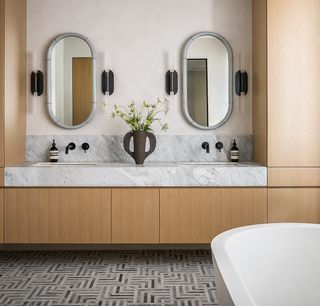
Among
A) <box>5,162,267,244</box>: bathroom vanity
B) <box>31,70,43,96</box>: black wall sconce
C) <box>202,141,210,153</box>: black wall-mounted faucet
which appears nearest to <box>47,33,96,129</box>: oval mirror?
<box>31,70,43,96</box>: black wall sconce

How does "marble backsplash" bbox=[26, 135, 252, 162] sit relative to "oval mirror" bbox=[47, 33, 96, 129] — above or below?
below

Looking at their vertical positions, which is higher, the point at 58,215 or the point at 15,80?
the point at 15,80

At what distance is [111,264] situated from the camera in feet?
11.3

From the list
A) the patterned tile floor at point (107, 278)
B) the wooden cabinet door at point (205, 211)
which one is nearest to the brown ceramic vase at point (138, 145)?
the wooden cabinet door at point (205, 211)

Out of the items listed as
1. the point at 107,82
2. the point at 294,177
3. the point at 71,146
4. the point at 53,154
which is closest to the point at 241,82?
the point at 294,177

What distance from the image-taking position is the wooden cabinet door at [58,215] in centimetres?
335

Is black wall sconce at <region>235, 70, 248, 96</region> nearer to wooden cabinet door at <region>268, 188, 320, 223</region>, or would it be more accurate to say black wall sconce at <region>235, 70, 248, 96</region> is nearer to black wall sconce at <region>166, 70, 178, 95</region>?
black wall sconce at <region>166, 70, 178, 95</region>

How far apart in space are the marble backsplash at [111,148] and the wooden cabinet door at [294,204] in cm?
74

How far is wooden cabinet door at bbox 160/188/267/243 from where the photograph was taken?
11.0 ft

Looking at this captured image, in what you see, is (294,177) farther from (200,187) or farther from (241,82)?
(241,82)

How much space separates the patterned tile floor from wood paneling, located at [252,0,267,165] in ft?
3.18

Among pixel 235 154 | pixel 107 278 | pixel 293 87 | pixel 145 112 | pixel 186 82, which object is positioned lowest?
pixel 107 278

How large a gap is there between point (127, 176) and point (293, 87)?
1.36m

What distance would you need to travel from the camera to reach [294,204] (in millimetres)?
3357
